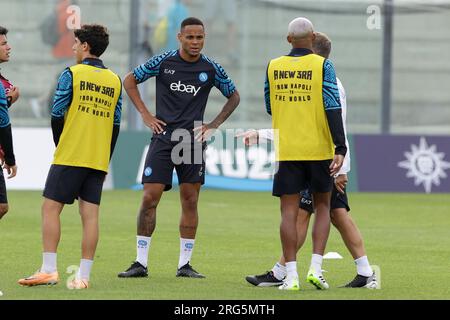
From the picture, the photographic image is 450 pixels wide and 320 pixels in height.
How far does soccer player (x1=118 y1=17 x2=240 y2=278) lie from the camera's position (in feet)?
38.9

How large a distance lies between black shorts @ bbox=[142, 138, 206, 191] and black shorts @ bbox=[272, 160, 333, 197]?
57.3 inches

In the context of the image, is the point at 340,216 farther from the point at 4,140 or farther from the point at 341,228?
the point at 4,140

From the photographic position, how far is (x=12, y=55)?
25391mm

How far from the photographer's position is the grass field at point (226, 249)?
1038 cm

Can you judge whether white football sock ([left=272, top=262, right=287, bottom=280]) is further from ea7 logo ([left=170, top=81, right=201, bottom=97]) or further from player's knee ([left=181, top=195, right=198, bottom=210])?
ea7 logo ([left=170, top=81, right=201, bottom=97])

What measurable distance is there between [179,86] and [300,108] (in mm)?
1727

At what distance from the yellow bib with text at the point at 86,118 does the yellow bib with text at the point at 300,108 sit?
1.40m

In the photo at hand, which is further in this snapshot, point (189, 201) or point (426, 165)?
point (426, 165)

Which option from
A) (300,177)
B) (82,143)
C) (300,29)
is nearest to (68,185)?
(82,143)

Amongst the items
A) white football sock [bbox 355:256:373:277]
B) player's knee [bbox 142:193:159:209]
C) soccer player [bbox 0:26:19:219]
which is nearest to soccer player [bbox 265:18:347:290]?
white football sock [bbox 355:256:373:277]

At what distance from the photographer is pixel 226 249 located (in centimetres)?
1422
